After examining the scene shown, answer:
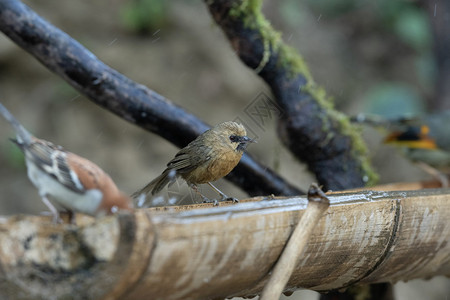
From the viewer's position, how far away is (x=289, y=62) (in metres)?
3.43

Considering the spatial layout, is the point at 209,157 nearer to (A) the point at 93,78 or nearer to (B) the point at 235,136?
(B) the point at 235,136

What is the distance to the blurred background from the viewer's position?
6680 mm


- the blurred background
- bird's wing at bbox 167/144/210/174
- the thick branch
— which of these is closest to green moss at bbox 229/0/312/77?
the thick branch

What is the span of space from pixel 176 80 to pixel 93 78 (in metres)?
4.14

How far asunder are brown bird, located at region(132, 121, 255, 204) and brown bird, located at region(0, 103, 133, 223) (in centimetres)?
113

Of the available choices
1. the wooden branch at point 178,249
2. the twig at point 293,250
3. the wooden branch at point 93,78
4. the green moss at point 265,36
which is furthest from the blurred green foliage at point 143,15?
the twig at point 293,250

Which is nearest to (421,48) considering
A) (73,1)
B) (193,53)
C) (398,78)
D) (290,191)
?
(398,78)

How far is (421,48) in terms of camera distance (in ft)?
26.9

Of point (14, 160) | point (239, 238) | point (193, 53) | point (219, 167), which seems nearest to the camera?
point (239, 238)

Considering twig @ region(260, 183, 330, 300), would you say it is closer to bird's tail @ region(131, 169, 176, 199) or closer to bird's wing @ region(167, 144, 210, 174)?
bird's wing @ region(167, 144, 210, 174)

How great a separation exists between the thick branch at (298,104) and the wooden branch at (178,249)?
1.40 m

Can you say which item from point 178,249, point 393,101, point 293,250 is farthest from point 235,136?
point 393,101

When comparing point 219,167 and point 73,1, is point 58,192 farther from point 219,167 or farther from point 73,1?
point 73,1

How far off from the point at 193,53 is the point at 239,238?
585 cm
